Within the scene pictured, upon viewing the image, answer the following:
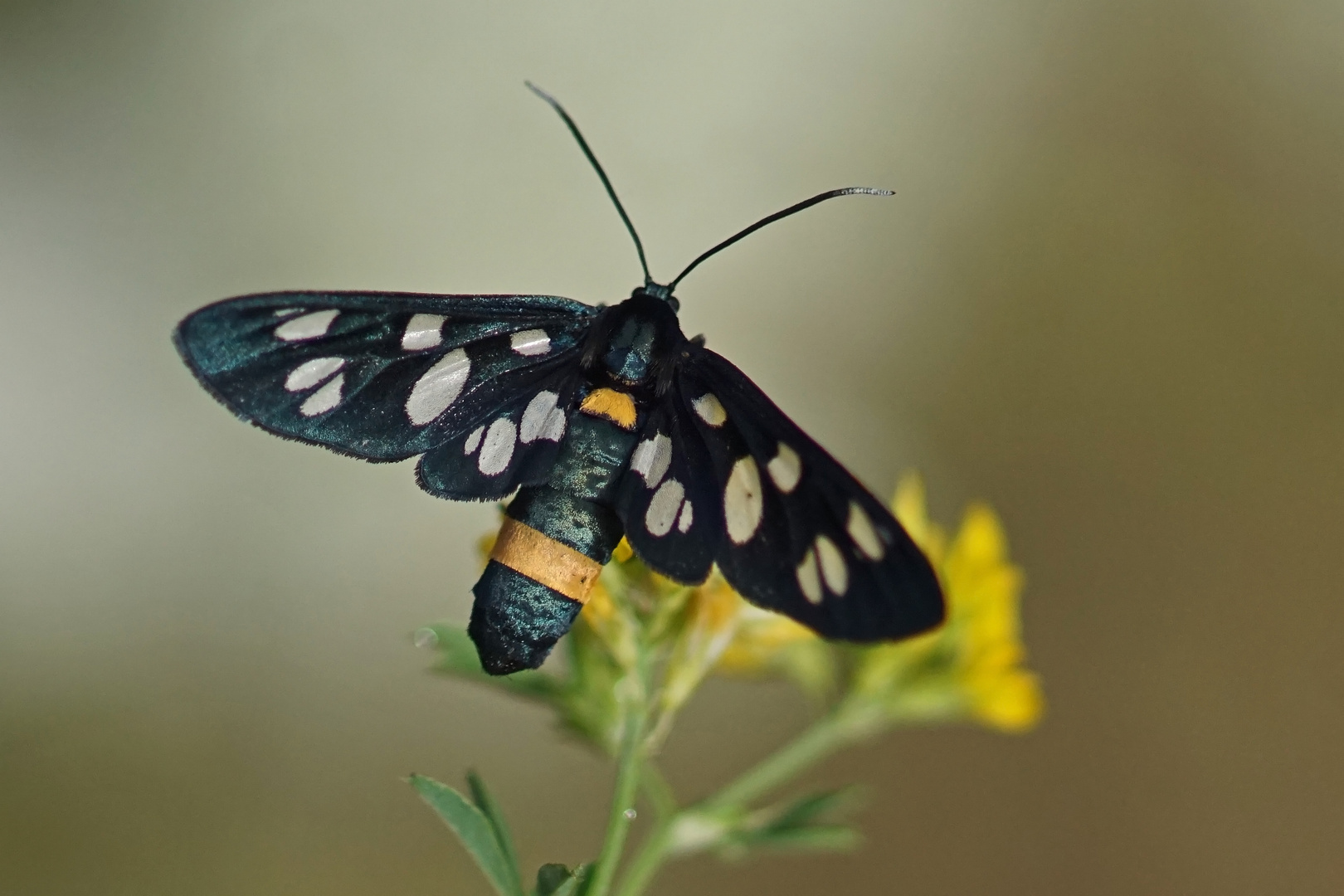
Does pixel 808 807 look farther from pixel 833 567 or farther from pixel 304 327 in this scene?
pixel 304 327

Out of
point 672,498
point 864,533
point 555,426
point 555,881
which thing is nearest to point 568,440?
point 555,426

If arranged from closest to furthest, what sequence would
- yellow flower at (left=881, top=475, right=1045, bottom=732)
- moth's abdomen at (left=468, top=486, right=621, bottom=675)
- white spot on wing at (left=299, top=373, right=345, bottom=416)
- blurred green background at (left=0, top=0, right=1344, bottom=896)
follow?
moth's abdomen at (left=468, top=486, right=621, bottom=675) < white spot on wing at (left=299, top=373, right=345, bottom=416) < yellow flower at (left=881, top=475, right=1045, bottom=732) < blurred green background at (left=0, top=0, right=1344, bottom=896)

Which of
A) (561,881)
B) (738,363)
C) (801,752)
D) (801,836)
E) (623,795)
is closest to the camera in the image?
(561,881)

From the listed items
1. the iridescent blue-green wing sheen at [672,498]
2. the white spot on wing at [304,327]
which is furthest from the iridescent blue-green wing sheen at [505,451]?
the white spot on wing at [304,327]

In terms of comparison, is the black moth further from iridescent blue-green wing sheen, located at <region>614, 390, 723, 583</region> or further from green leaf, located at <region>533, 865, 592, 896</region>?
green leaf, located at <region>533, 865, 592, 896</region>

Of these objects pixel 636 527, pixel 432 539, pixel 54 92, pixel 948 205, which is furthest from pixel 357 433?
pixel 948 205

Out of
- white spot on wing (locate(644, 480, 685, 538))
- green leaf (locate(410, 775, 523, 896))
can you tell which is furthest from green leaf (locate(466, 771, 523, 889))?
white spot on wing (locate(644, 480, 685, 538))
